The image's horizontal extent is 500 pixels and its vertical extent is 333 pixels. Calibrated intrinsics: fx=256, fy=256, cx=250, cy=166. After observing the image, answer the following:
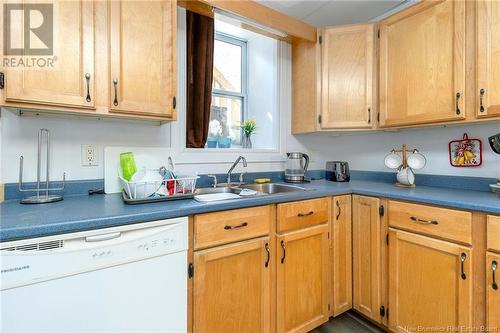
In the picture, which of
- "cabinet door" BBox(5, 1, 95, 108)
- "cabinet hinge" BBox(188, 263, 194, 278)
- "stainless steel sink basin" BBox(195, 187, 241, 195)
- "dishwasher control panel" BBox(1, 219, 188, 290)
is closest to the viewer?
"dishwasher control panel" BBox(1, 219, 188, 290)

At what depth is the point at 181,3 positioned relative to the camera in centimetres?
162

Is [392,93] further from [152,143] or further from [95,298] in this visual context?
[95,298]

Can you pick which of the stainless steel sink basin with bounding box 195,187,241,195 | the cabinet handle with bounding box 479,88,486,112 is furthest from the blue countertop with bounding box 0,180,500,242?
the cabinet handle with bounding box 479,88,486,112

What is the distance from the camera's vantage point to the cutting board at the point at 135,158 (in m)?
1.52

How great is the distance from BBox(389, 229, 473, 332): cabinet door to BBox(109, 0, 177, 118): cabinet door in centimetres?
159

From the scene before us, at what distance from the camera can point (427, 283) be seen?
A: 4.64 feet

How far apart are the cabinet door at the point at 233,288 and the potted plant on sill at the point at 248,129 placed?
122 centimetres

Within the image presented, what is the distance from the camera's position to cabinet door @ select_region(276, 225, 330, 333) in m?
1.48

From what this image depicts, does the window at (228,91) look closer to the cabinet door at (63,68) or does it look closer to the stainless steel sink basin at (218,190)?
the stainless steel sink basin at (218,190)

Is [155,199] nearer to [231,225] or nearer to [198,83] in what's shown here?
[231,225]

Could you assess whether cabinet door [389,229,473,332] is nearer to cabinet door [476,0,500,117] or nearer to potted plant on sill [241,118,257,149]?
cabinet door [476,0,500,117]

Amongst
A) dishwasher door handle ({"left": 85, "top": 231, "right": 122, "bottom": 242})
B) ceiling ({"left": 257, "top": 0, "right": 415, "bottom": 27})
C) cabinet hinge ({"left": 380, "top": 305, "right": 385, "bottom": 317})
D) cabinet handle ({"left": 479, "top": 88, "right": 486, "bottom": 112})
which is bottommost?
cabinet hinge ({"left": 380, "top": 305, "right": 385, "bottom": 317})

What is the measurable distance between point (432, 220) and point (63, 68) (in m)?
2.00

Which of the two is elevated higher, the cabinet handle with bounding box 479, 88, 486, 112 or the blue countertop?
the cabinet handle with bounding box 479, 88, 486, 112
